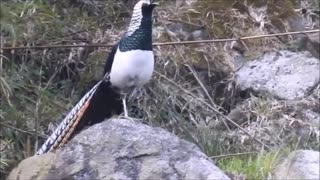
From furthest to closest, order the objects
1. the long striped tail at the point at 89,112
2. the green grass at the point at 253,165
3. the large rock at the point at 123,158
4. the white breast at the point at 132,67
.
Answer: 1. the long striped tail at the point at 89,112
2. the white breast at the point at 132,67
3. the green grass at the point at 253,165
4. the large rock at the point at 123,158

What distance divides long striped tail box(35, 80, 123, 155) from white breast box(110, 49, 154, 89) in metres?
0.21

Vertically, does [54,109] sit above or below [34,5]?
below

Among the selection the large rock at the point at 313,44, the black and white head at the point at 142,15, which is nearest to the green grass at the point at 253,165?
the black and white head at the point at 142,15

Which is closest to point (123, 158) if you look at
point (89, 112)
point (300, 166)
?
point (300, 166)

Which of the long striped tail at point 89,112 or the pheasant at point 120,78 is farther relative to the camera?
the long striped tail at point 89,112

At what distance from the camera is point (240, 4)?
7.20 metres

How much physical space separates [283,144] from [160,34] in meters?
1.70

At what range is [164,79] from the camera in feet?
21.9

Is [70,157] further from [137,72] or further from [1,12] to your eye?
[1,12]

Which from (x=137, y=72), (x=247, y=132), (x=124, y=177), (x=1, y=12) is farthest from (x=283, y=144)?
(x=1, y=12)

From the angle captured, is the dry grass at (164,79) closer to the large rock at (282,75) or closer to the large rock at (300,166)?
the large rock at (282,75)

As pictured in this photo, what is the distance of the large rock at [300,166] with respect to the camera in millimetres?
4402

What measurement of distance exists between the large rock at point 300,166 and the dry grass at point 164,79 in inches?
50.3

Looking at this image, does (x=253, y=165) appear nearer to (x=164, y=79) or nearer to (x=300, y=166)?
(x=300, y=166)
